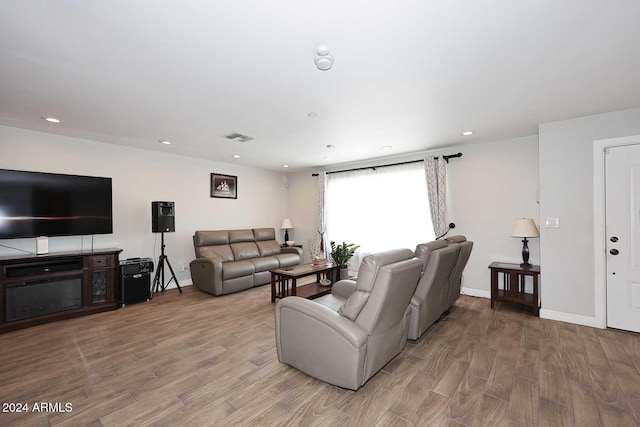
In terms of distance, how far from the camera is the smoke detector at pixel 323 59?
1932mm

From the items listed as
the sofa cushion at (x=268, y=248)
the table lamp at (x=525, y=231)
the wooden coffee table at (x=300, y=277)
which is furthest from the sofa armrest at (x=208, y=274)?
the table lamp at (x=525, y=231)

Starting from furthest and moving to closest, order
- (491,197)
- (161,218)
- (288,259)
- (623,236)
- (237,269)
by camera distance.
→ (288,259) → (237,269) → (161,218) → (491,197) → (623,236)

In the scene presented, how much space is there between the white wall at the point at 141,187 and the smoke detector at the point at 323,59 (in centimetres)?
408

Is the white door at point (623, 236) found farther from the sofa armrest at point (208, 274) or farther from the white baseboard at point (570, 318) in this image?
the sofa armrest at point (208, 274)

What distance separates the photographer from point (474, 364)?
2.50m

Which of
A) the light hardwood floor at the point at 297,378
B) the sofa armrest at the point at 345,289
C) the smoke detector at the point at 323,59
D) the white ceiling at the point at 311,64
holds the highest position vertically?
the white ceiling at the point at 311,64

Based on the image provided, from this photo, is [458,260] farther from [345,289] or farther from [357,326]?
[357,326]

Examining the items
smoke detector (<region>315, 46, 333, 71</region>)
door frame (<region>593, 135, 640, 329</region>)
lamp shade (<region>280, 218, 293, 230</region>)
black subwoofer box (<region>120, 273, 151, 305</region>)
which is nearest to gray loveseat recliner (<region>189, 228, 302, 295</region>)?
lamp shade (<region>280, 218, 293, 230</region>)

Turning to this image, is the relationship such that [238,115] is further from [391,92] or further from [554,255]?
[554,255]

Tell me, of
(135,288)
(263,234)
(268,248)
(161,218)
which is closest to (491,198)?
(268,248)

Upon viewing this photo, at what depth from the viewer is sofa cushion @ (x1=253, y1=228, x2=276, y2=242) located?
6.15 m

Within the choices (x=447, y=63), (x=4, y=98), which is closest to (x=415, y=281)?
(x=447, y=63)

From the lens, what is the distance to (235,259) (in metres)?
5.39

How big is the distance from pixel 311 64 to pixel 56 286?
4107 mm
